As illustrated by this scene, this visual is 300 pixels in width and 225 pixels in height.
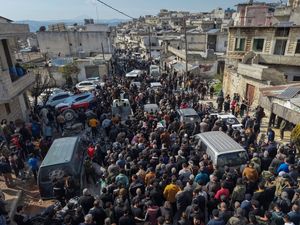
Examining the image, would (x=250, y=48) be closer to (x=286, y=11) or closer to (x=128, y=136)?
(x=286, y=11)

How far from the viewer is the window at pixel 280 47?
23.4 m

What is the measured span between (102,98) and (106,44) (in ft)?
92.3

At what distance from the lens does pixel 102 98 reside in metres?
19.2

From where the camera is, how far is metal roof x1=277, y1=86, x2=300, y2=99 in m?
14.5

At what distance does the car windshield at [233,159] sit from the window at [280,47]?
18.4m

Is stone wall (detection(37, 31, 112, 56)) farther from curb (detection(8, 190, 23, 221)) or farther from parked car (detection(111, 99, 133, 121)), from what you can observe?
curb (detection(8, 190, 23, 221))

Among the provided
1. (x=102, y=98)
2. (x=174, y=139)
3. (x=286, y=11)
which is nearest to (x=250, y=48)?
(x=286, y=11)

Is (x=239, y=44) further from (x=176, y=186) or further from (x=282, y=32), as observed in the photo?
(x=176, y=186)

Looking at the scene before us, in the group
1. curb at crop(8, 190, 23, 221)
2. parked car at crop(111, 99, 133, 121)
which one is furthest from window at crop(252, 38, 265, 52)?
curb at crop(8, 190, 23, 221)

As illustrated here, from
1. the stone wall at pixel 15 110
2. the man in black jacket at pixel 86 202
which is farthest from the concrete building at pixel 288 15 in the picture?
the man in black jacket at pixel 86 202

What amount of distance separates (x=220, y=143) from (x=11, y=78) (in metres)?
13.1

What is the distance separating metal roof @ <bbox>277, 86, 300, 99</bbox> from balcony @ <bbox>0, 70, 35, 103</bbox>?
15.2 meters

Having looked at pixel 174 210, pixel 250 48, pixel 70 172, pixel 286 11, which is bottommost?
pixel 174 210

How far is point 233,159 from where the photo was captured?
29.6ft
